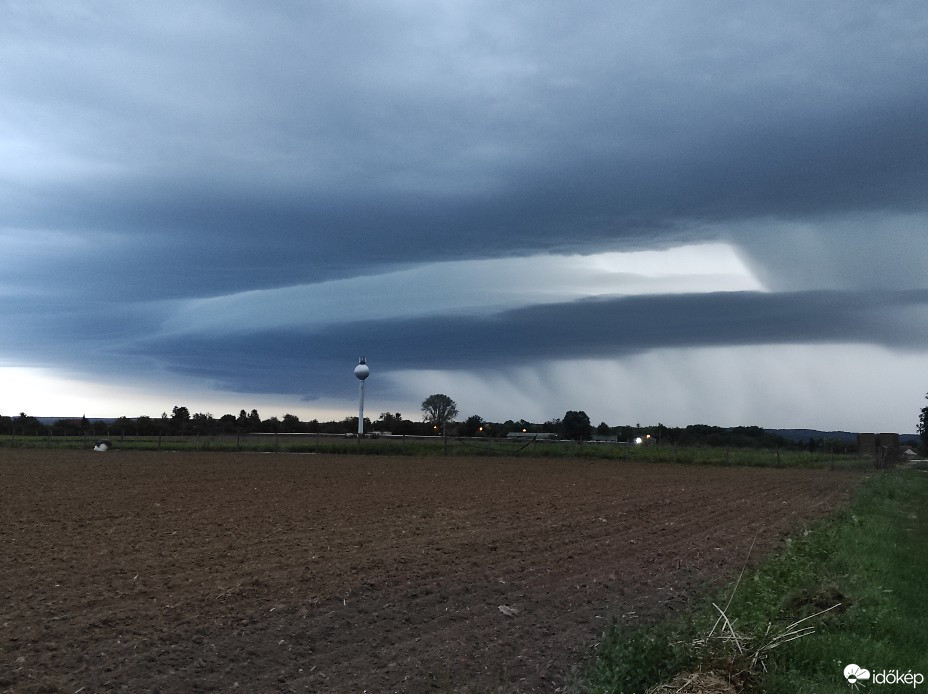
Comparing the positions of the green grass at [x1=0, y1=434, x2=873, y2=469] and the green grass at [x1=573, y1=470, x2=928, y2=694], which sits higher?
the green grass at [x1=0, y1=434, x2=873, y2=469]

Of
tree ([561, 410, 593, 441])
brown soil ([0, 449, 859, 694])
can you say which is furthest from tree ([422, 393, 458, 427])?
brown soil ([0, 449, 859, 694])

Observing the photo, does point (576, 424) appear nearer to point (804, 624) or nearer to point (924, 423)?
point (924, 423)

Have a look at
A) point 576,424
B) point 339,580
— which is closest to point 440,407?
point 576,424

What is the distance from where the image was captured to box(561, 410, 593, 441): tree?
13188 centimetres

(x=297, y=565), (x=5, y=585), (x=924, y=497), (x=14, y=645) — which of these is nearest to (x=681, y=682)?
(x=14, y=645)

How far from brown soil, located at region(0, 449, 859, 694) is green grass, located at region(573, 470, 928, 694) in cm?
66

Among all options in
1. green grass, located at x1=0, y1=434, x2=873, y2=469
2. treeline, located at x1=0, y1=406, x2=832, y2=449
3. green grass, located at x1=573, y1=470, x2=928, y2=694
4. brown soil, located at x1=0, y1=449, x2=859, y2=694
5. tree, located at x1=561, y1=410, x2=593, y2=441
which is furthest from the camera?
tree, located at x1=561, y1=410, x2=593, y2=441

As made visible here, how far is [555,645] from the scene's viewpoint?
8.85m

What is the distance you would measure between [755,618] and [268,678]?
4909 mm

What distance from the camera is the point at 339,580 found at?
11.8 metres

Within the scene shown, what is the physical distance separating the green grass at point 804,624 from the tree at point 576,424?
11803cm

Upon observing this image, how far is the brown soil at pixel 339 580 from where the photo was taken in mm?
8062

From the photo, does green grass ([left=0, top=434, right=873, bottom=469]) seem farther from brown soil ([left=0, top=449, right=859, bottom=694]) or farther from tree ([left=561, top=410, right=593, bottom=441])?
tree ([left=561, top=410, right=593, bottom=441])

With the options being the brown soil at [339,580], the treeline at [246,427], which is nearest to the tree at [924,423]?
the treeline at [246,427]
